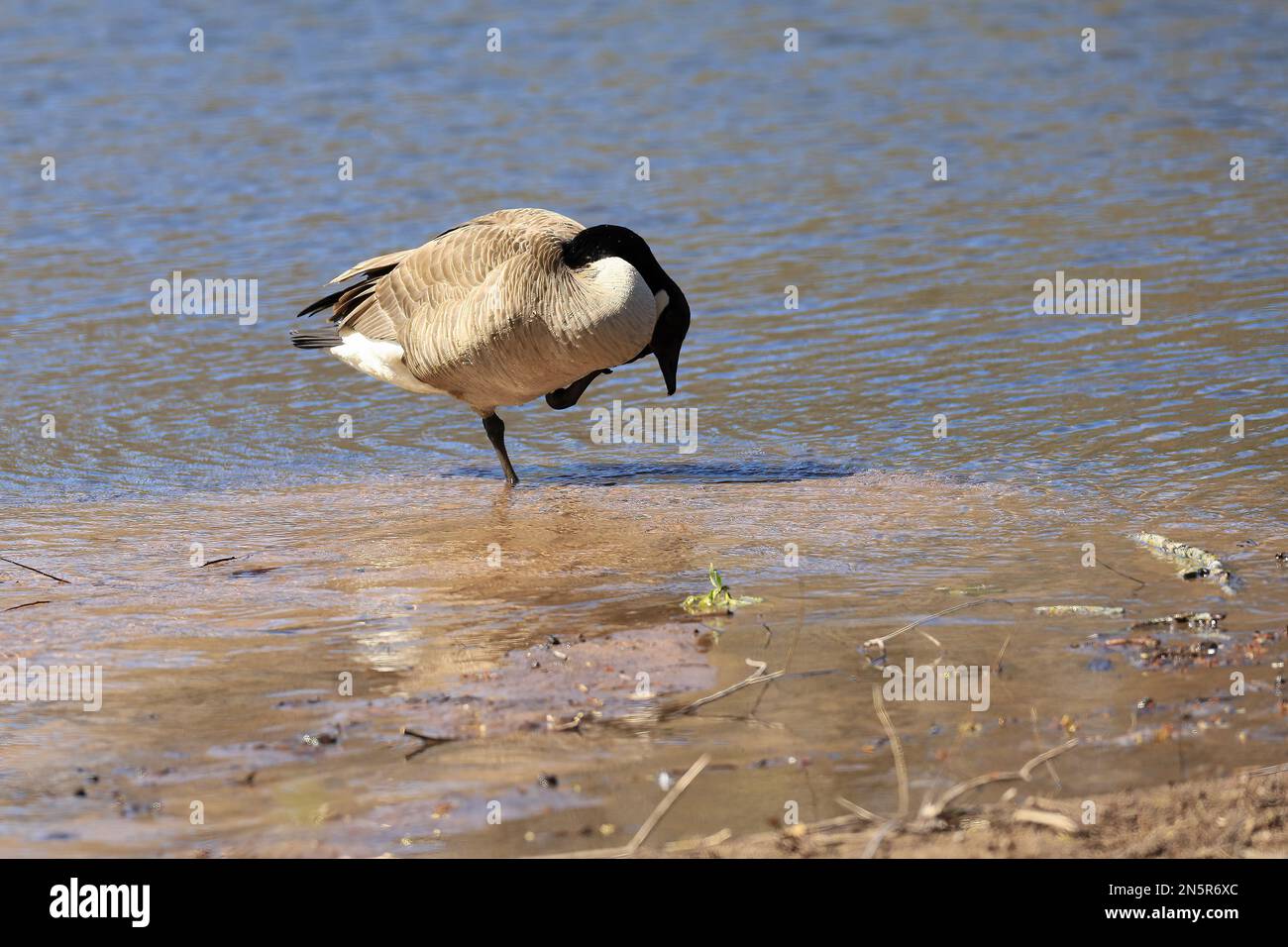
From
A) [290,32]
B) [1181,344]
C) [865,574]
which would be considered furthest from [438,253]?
[290,32]

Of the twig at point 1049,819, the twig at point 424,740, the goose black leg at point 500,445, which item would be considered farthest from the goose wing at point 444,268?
the twig at point 1049,819

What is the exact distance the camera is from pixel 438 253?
788cm

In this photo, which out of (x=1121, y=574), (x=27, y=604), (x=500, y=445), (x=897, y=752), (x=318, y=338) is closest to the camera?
(x=897, y=752)

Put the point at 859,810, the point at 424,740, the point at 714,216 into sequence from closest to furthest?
1. the point at 859,810
2. the point at 424,740
3. the point at 714,216

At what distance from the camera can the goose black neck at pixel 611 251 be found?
7266 mm

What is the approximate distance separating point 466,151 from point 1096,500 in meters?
8.95

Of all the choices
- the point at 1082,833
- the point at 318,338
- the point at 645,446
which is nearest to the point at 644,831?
the point at 1082,833

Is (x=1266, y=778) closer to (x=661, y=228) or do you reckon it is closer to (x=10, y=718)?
(x=10, y=718)

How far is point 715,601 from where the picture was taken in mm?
5805

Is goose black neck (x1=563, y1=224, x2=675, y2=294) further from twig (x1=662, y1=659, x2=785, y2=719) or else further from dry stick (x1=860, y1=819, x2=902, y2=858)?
dry stick (x1=860, y1=819, x2=902, y2=858)

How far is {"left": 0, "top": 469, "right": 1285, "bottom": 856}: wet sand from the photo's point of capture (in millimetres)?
4227

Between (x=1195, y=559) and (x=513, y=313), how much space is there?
322cm

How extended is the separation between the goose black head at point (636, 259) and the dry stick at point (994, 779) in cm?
348

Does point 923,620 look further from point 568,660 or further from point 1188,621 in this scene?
point 568,660
